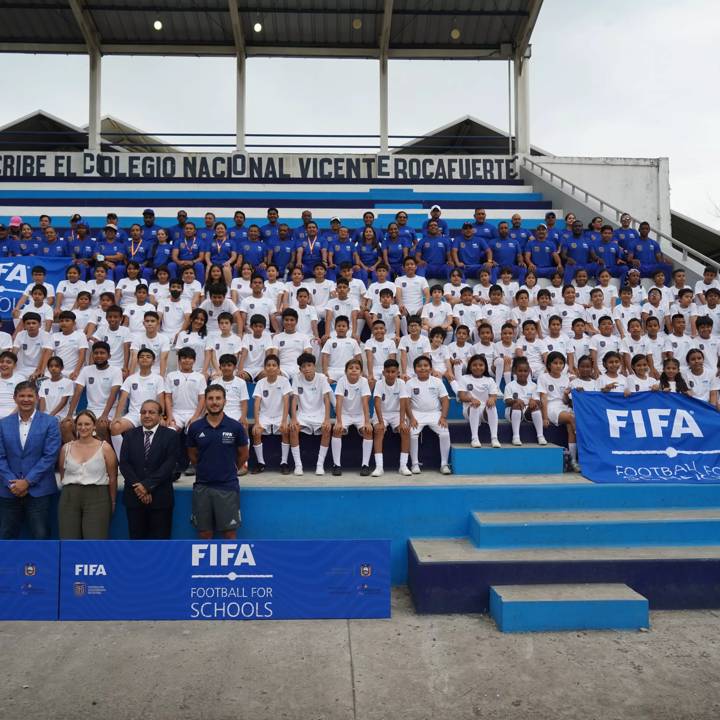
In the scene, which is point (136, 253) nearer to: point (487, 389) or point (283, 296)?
point (283, 296)

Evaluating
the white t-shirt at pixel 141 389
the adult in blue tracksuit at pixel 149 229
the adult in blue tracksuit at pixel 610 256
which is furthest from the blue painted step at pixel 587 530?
the adult in blue tracksuit at pixel 149 229

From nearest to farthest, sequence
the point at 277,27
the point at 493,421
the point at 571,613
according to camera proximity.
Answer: the point at 571,613, the point at 493,421, the point at 277,27

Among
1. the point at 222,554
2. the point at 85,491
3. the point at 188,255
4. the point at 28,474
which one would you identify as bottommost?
the point at 222,554

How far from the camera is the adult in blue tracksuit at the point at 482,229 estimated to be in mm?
11125

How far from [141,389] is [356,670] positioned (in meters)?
3.93

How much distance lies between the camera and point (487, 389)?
7.07m

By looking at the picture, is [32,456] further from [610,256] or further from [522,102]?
[522,102]

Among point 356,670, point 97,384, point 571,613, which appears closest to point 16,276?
point 97,384

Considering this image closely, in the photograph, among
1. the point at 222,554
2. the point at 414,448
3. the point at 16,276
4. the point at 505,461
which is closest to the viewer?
the point at 222,554

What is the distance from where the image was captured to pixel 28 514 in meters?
5.34

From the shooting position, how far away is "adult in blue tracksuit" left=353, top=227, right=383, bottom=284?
1038cm

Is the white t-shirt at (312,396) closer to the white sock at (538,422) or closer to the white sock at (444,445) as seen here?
the white sock at (444,445)

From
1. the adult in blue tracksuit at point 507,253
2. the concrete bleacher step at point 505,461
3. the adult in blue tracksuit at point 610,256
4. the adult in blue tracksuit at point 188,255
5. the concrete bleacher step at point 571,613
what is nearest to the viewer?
the concrete bleacher step at point 571,613

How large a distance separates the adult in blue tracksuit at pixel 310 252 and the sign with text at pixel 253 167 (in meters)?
6.34
